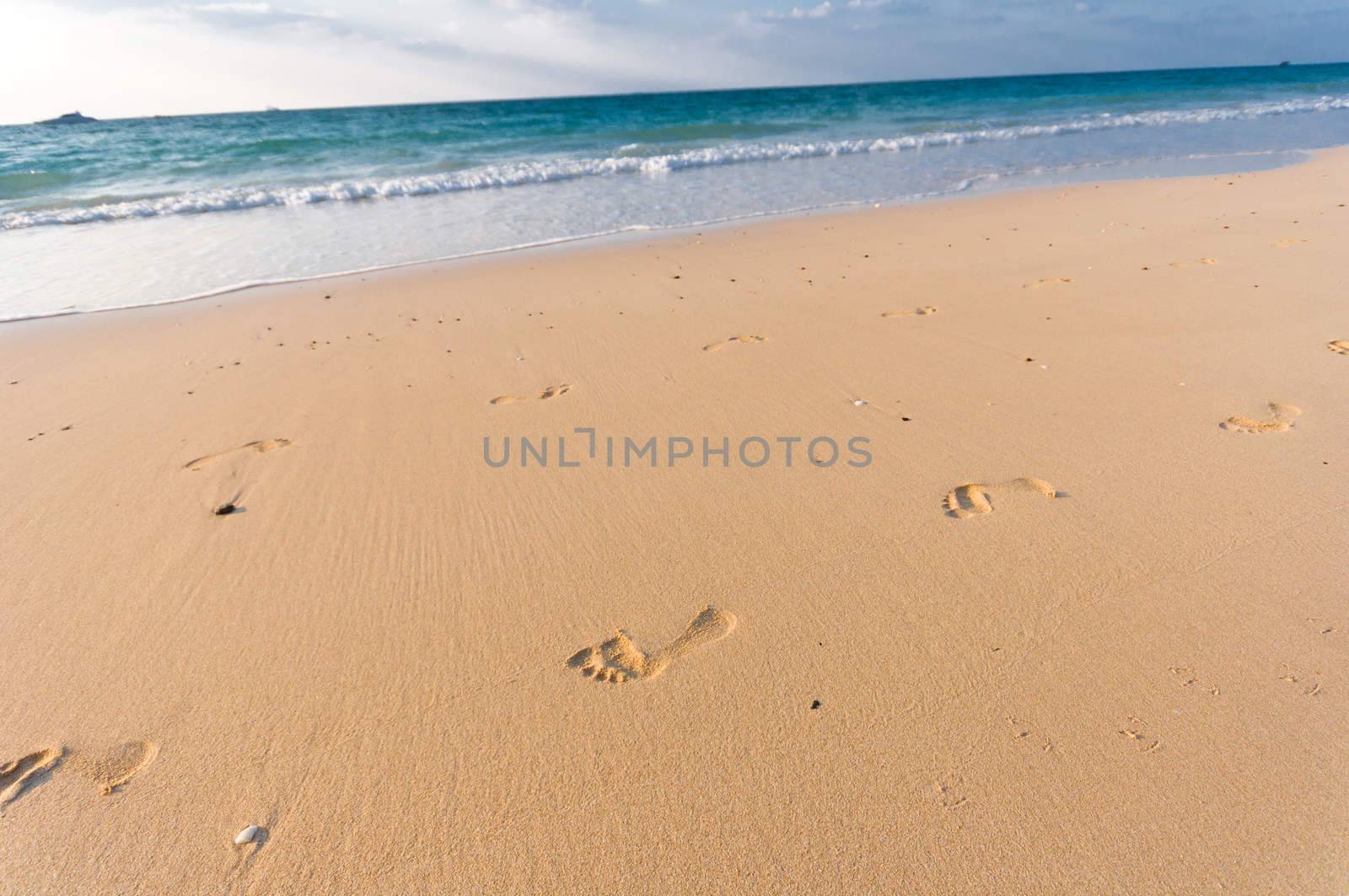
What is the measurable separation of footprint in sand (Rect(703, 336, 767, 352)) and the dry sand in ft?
0.25

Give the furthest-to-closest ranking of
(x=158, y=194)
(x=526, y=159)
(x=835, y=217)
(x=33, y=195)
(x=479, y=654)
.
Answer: (x=526, y=159), (x=33, y=195), (x=158, y=194), (x=835, y=217), (x=479, y=654)

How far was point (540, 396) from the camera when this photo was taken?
3.67m

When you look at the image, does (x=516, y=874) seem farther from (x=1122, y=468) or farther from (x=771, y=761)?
(x=1122, y=468)

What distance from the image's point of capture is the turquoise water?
752 cm

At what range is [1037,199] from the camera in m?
8.33

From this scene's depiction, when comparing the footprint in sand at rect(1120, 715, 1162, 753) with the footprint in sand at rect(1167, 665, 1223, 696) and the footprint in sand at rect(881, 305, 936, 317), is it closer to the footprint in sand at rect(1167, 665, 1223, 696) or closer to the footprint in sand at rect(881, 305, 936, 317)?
the footprint in sand at rect(1167, 665, 1223, 696)

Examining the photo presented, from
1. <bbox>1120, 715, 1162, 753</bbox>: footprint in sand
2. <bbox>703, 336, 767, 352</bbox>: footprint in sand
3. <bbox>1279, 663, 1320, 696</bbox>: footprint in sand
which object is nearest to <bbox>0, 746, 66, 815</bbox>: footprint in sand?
<bbox>1120, 715, 1162, 753</bbox>: footprint in sand

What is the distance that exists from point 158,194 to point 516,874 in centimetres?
1464

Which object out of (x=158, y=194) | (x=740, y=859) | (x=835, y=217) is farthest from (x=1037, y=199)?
(x=158, y=194)

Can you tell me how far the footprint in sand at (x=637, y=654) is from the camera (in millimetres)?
1915

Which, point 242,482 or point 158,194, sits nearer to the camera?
point 242,482

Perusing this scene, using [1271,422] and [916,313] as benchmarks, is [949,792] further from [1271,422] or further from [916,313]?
[916,313]

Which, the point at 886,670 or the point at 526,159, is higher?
the point at 526,159

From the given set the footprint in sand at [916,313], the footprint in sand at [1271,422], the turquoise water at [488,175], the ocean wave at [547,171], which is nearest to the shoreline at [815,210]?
the turquoise water at [488,175]
